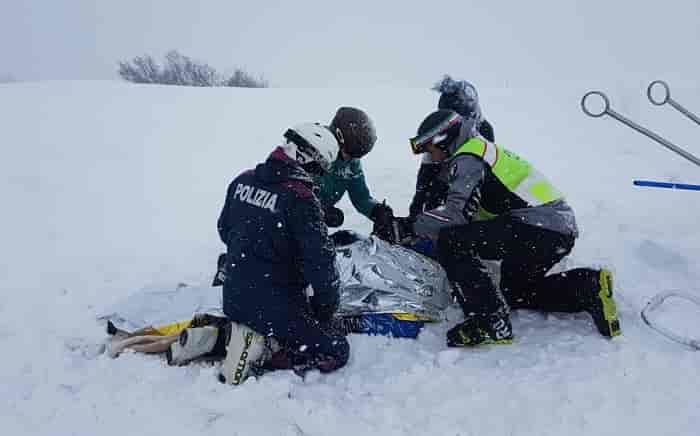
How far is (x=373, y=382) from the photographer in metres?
2.88

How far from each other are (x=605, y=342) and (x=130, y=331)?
118 inches

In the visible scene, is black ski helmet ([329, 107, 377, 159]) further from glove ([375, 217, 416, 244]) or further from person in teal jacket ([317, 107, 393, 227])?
glove ([375, 217, 416, 244])

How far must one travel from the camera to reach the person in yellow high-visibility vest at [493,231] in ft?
10.4

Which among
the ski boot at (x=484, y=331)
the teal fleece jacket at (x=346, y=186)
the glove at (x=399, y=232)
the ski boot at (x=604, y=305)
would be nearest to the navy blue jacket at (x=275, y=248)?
the ski boot at (x=484, y=331)

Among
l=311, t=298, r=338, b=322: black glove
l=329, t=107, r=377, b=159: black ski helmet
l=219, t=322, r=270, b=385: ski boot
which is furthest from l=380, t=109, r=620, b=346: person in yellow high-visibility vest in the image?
l=219, t=322, r=270, b=385: ski boot

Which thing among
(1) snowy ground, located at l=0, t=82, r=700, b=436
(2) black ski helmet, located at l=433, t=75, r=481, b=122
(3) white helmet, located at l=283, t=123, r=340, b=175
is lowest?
(1) snowy ground, located at l=0, t=82, r=700, b=436

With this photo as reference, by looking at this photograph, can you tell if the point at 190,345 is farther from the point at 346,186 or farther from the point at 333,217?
the point at 346,186

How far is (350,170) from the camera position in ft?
14.4

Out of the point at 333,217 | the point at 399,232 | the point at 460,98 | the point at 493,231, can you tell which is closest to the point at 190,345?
the point at 333,217

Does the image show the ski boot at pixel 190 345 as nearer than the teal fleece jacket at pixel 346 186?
Yes

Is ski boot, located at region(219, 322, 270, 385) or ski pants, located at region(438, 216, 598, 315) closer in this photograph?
ski boot, located at region(219, 322, 270, 385)

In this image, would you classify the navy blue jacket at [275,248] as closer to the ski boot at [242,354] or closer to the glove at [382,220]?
the ski boot at [242,354]

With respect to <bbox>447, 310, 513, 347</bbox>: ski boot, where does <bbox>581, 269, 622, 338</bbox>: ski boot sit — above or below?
above

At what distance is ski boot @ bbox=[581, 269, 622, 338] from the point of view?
3.09 m
